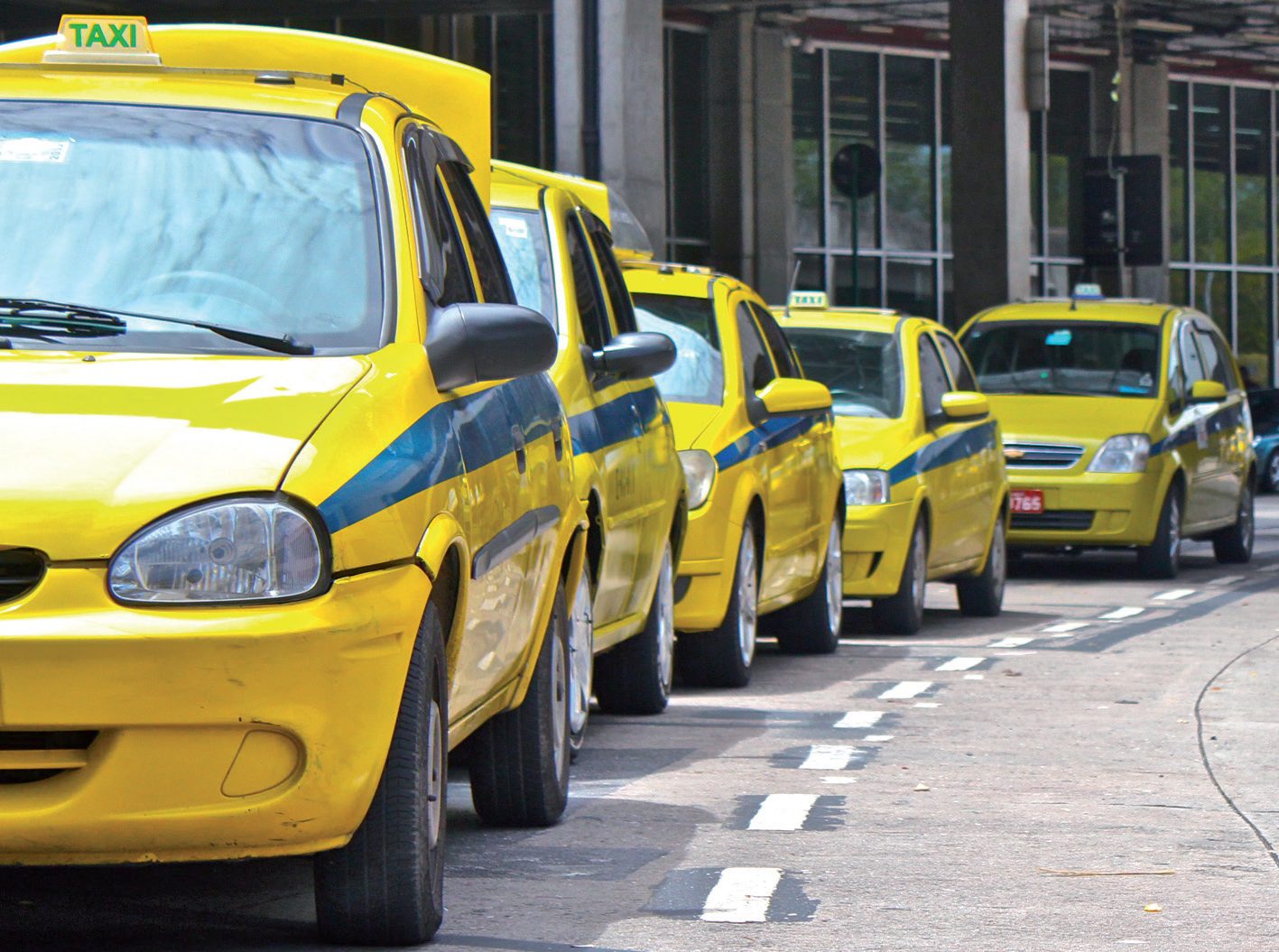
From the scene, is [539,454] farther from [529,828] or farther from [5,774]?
[5,774]

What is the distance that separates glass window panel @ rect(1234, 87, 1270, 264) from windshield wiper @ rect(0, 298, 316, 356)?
47472 mm

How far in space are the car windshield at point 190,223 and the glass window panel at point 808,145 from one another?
35.6m

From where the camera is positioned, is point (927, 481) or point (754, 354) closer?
point (754, 354)

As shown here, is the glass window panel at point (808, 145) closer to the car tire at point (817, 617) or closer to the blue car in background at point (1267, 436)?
the blue car in background at point (1267, 436)

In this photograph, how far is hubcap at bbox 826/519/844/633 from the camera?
12081 millimetres

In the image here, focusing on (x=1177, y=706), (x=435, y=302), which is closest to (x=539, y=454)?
(x=435, y=302)

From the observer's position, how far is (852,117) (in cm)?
4238

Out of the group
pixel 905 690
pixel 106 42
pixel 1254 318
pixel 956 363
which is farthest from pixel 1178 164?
pixel 106 42

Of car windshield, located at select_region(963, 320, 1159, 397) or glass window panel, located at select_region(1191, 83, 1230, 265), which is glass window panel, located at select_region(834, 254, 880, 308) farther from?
car windshield, located at select_region(963, 320, 1159, 397)

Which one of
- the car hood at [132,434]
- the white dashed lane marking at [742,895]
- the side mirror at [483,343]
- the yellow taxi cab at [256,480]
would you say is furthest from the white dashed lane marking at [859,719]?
the car hood at [132,434]

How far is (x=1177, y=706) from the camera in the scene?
10.2 m

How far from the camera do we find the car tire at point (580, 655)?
293 inches

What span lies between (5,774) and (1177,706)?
21.7 ft

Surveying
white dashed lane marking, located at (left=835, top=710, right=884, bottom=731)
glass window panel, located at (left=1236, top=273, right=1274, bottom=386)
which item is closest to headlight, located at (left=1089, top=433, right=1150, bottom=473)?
white dashed lane marking, located at (left=835, top=710, right=884, bottom=731)
